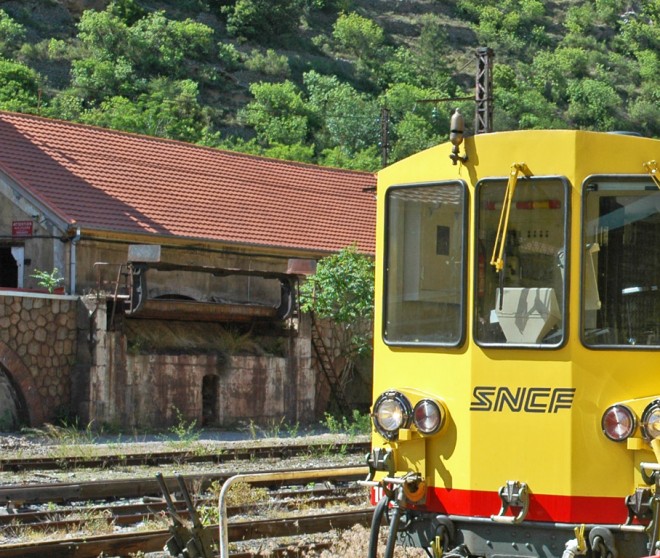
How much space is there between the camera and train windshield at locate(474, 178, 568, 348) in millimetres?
7512

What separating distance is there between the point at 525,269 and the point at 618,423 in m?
1.04

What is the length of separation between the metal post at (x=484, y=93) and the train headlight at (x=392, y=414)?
16.2 meters

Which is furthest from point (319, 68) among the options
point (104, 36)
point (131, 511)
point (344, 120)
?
point (131, 511)

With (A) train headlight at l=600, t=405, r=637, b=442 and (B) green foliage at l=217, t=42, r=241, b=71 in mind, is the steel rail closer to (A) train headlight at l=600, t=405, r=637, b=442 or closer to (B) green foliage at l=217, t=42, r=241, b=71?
(A) train headlight at l=600, t=405, r=637, b=442

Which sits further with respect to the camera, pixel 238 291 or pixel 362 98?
pixel 362 98

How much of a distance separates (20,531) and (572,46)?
111 m

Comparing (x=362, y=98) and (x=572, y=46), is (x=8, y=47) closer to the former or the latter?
(x=362, y=98)

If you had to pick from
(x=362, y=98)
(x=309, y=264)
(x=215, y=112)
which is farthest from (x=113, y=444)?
(x=362, y=98)

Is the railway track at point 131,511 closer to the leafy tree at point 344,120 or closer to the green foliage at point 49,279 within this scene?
the green foliage at point 49,279

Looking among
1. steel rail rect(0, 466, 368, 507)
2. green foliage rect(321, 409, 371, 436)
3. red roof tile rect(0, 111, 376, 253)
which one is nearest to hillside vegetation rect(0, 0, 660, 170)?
red roof tile rect(0, 111, 376, 253)

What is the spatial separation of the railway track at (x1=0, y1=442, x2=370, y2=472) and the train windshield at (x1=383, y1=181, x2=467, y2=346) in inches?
432

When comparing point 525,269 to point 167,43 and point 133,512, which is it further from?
point 167,43

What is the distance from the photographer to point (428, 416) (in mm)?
7660

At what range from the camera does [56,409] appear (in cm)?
2605
